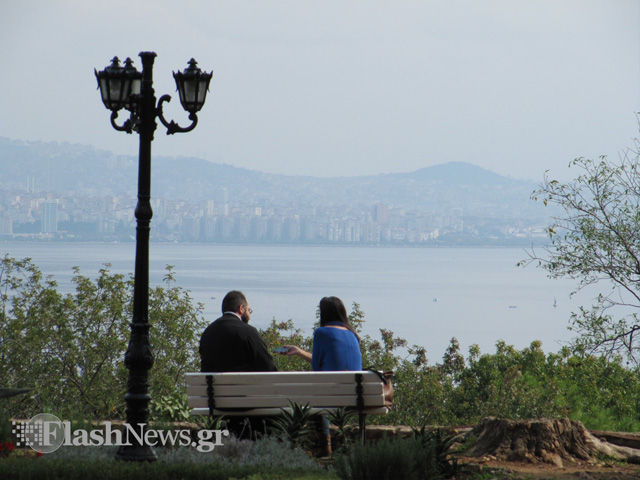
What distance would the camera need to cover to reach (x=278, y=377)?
20.9 ft

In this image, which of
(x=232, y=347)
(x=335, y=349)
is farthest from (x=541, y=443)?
(x=232, y=347)

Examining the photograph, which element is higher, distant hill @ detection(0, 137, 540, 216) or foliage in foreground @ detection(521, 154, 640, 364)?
distant hill @ detection(0, 137, 540, 216)

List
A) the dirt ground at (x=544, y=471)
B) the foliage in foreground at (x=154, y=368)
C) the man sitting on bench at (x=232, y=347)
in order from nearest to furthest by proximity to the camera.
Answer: the dirt ground at (x=544, y=471), the man sitting on bench at (x=232, y=347), the foliage in foreground at (x=154, y=368)

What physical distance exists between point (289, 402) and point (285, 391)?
9 cm

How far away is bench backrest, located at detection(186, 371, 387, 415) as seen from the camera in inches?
251

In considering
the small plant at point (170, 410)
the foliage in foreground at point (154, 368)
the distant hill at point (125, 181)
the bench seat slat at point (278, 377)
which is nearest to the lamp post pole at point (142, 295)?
the bench seat slat at point (278, 377)

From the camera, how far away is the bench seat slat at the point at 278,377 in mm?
6359

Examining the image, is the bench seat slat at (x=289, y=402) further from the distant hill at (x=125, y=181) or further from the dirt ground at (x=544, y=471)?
the distant hill at (x=125, y=181)

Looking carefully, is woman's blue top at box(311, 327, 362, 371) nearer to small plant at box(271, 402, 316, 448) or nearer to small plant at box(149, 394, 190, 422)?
small plant at box(271, 402, 316, 448)

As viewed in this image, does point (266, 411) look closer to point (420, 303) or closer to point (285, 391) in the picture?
point (285, 391)

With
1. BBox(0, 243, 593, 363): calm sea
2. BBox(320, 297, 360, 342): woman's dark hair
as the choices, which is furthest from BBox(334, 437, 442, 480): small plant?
BBox(0, 243, 593, 363): calm sea

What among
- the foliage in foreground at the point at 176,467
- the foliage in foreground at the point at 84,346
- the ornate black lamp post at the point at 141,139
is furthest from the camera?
the foliage in foreground at the point at 84,346

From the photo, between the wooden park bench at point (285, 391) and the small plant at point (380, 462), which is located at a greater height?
the wooden park bench at point (285, 391)

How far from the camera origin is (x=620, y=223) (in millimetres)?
11750
